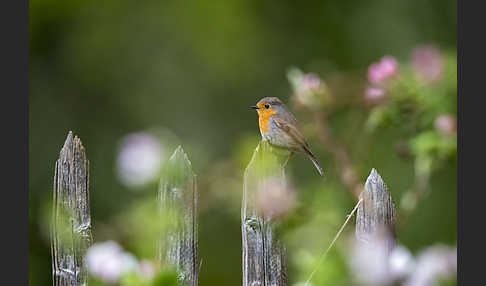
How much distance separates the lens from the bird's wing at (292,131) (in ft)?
10.8

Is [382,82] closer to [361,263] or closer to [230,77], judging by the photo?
[361,263]

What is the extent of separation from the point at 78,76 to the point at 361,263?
17.1ft

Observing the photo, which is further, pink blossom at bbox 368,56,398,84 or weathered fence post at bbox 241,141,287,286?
pink blossom at bbox 368,56,398,84

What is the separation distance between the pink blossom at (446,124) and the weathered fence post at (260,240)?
3.32 feet

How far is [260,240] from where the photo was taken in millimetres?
2803

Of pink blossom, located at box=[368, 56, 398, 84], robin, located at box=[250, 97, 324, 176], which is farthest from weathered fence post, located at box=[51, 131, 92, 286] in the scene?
pink blossom, located at box=[368, 56, 398, 84]

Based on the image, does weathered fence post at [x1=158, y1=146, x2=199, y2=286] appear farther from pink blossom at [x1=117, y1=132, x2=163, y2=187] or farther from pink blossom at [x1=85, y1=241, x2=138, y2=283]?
pink blossom at [x1=117, y1=132, x2=163, y2=187]

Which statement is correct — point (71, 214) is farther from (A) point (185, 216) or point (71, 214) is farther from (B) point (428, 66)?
(B) point (428, 66)

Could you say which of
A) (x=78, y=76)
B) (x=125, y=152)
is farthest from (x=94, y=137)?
(x=125, y=152)


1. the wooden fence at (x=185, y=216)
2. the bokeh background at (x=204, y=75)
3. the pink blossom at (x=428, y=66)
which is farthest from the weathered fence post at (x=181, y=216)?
the bokeh background at (x=204, y=75)

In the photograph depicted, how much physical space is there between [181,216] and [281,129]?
2.52ft

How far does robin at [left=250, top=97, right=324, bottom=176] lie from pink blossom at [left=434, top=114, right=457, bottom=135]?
0.61 m

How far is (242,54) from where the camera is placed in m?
6.80

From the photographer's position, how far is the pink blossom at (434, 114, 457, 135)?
341 cm
